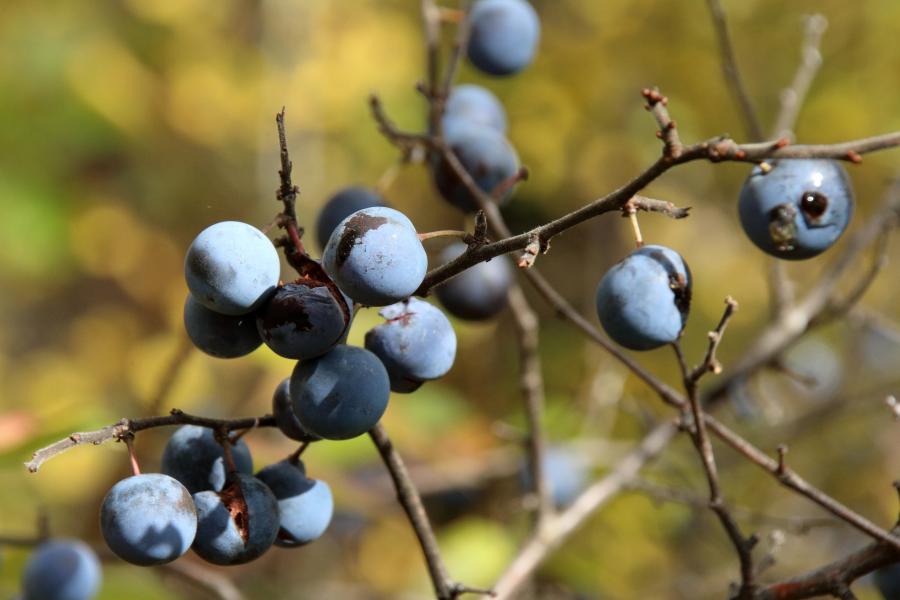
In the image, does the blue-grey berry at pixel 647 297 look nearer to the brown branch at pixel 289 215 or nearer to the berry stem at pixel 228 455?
the brown branch at pixel 289 215

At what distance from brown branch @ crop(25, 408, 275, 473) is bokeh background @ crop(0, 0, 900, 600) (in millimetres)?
1105

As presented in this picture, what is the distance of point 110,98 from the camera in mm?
4430

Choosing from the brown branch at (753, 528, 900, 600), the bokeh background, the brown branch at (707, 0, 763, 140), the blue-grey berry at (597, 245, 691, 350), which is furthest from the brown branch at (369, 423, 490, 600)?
the brown branch at (707, 0, 763, 140)

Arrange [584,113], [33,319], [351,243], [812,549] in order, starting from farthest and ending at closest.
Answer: [33,319]
[584,113]
[812,549]
[351,243]

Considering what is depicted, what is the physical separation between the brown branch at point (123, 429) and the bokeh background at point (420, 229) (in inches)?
43.5

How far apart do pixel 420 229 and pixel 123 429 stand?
2956 mm

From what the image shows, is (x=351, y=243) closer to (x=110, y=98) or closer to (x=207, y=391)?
(x=207, y=391)

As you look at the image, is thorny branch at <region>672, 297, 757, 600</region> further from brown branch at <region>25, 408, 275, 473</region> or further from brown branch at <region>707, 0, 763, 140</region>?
brown branch at <region>707, 0, 763, 140</region>

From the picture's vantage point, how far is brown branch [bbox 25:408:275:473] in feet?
3.71

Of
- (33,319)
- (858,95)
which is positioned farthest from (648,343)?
(33,319)

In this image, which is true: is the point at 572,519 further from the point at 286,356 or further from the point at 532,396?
the point at 286,356

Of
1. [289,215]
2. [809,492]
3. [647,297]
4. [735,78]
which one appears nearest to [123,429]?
[289,215]

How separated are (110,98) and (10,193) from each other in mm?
604

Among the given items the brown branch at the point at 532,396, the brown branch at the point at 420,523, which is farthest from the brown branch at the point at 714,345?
the brown branch at the point at 532,396
